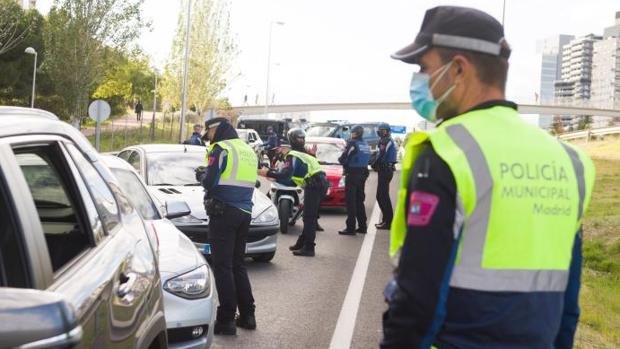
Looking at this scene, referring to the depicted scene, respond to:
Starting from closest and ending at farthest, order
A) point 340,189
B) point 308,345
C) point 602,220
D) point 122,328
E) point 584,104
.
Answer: point 122,328
point 308,345
point 602,220
point 340,189
point 584,104

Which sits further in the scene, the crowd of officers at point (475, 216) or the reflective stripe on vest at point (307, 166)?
the reflective stripe on vest at point (307, 166)

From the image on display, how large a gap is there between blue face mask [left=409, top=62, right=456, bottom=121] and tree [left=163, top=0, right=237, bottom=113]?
62787 millimetres

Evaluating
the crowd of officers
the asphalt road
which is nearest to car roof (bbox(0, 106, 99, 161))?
the crowd of officers

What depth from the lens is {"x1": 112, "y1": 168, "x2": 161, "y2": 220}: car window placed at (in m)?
7.00

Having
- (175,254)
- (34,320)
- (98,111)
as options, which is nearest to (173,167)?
(175,254)

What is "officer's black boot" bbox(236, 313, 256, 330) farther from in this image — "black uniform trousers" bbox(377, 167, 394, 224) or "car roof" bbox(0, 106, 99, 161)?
"black uniform trousers" bbox(377, 167, 394, 224)

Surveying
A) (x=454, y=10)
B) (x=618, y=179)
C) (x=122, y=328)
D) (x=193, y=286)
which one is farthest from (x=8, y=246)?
(x=618, y=179)

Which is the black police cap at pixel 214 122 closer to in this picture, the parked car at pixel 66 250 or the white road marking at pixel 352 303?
the white road marking at pixel 352 303

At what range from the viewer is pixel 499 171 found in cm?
242

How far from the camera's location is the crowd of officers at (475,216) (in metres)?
2.33

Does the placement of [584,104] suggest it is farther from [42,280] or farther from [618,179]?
[42,280]

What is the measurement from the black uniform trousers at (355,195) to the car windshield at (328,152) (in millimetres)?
4415

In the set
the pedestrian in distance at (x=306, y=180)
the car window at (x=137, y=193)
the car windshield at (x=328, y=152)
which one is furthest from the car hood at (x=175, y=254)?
the car windshield at (x=328, y=152)

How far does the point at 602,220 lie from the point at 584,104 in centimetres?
9426
